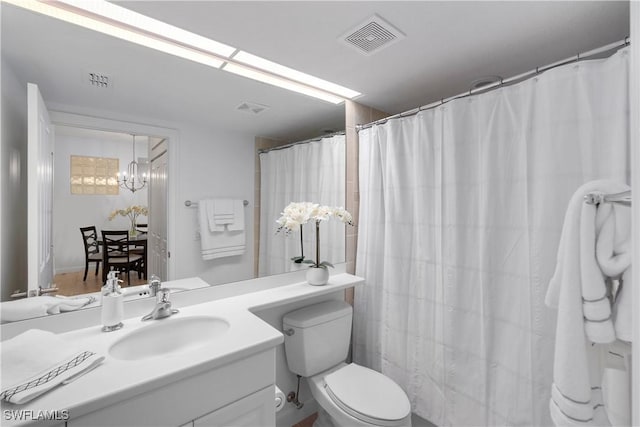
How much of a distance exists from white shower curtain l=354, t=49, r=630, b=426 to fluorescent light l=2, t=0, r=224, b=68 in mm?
1162

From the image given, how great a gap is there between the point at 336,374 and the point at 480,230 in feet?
3.72

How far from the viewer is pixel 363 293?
207 cm

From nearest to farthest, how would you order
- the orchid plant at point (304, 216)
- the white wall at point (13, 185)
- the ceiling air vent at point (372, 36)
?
the white wall at point (13, 185), the ceiling air vent at point (372, 36), the orchid plant at point (304, 216)

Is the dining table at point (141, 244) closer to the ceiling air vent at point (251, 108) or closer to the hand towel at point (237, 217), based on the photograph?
the hand towel at point (237, 217)

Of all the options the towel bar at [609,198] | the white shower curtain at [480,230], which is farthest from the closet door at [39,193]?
the towel bar at [609,198]

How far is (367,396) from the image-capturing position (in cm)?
144

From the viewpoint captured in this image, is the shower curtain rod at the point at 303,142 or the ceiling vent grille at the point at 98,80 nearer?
the ceiling vent grille at the point at 98,80

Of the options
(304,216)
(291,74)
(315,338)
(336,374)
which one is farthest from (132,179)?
(336,374)

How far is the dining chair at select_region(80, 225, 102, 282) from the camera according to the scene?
1.22m

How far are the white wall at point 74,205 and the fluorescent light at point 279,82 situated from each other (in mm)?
730

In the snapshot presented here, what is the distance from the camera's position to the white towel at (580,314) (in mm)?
755

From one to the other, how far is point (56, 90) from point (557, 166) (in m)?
2.18

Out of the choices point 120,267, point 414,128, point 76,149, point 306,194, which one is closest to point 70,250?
point 120,267

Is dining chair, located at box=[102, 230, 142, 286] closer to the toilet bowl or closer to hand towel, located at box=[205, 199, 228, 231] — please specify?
hand towel, located at box=[205, 199, 228, 231]
